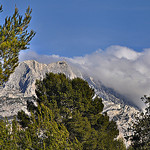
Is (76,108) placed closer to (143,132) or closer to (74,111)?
(74,111)

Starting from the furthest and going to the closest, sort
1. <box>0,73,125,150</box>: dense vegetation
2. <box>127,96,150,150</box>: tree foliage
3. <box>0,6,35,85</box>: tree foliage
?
<box>0,73,125,150</box>: dense vegetation < <box>127,96,150,150</box>: tree foliage < <box>0,6,35,85</box>: tree foliage

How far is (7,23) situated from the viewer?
12.1 m

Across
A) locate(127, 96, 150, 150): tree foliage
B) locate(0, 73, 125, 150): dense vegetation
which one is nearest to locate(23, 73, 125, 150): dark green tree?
locate(0, 73, 125, 150): dense vegetation

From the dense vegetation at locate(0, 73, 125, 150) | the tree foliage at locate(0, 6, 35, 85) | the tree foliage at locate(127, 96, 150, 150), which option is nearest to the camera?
the tree foliage at locate(0, 6, 35, 85)

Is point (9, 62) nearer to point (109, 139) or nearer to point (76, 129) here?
point (76, 129)

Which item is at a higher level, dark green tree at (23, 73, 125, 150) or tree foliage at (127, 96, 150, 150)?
dark green tree at (23, 73, 125, 150)

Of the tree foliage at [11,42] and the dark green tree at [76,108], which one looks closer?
the tree foliage at [11,42]

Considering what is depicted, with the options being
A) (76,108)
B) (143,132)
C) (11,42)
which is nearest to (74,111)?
(76,108)

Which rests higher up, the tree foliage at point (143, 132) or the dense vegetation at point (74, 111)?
the dense vegetation at point (74, 111)

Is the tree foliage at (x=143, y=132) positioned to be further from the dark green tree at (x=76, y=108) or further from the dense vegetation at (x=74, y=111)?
the dark green tree at (x=76, y=108)

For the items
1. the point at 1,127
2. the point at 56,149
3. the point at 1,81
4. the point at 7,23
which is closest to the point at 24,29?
the point at 7,23

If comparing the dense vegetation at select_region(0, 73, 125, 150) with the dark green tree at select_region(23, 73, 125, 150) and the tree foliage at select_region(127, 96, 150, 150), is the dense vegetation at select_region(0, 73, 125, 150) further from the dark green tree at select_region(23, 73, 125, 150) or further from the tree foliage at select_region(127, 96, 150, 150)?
the tree foliage at select_region(127, 96, 150, 150)

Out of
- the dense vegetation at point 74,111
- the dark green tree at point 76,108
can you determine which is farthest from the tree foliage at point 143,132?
the dark green tree at point 76,108

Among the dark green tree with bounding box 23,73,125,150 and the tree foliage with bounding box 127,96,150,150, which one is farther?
the dark green tree with bounding box 23,73,125,150
